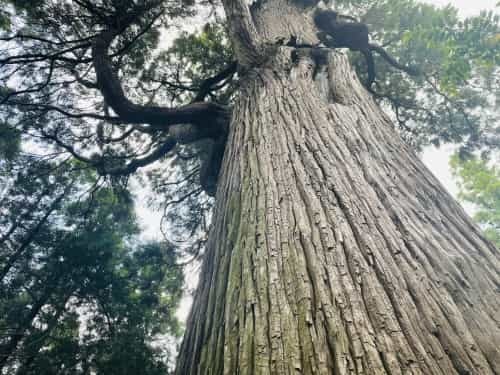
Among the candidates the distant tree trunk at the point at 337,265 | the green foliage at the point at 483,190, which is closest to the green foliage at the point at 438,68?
the distant tree trunk at the point at 337,265

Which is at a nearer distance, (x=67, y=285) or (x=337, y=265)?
(x=337, y=265)

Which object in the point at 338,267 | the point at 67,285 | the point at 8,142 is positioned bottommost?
the point at 338,267

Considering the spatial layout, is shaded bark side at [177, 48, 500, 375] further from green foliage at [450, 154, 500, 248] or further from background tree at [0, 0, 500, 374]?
green foliage at [450, 154, 500, 248]

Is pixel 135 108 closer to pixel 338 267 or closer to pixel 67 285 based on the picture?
pixel 338 267

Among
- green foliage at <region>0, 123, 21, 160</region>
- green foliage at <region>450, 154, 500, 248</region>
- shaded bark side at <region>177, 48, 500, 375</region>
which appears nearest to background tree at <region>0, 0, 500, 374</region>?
shaded bark side at <region>177, 48, 500, 375</region>

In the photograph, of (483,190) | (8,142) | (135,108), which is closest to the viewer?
(135,108)

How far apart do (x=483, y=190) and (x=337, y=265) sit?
13.8 metres

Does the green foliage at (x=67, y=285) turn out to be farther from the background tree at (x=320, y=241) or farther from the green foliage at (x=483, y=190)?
the green foliage at (x=483, y=190)

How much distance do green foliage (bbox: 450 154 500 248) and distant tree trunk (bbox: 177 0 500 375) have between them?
37.7 ft

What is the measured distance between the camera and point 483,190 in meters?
11.4

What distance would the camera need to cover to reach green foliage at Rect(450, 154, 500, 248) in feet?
36.5

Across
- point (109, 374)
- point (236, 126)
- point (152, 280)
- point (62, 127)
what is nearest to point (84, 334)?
point (152, 280)

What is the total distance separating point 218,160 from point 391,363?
3.37 meters

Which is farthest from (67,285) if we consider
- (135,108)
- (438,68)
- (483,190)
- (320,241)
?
(483,190)
